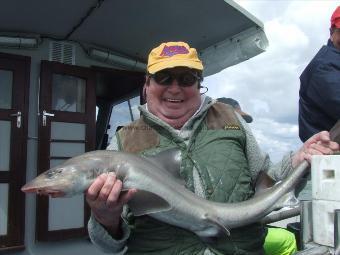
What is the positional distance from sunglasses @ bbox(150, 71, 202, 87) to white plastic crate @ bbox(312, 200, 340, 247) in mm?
1058

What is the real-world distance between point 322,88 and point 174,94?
1019 mm

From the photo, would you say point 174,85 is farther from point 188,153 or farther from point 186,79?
point 188,153

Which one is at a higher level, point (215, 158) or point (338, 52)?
point (338, 52)

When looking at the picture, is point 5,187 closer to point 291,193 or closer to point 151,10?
point 151,10

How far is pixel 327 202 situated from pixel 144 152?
1081 millimetres

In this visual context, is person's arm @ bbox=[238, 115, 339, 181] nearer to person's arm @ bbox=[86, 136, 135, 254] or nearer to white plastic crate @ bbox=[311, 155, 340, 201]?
white plastic crate @ bbox=[311, 155, 340, 201]

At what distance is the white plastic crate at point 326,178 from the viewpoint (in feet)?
6.08

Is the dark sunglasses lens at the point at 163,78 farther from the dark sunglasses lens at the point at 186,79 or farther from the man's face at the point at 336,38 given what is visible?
the man's face at the point at 336,38

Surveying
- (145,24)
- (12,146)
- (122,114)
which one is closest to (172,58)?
(145,24)

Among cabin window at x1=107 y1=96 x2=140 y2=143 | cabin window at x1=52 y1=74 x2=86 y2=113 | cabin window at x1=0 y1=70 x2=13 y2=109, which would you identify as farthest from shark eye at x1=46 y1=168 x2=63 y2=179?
cabin window at x1=107 y1=96 x2=140 y2=143

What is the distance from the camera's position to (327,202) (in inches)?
74.1

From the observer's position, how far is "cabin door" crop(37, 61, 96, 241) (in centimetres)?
590

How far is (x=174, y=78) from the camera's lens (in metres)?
2.65

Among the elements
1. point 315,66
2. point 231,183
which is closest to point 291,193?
point 231,183
